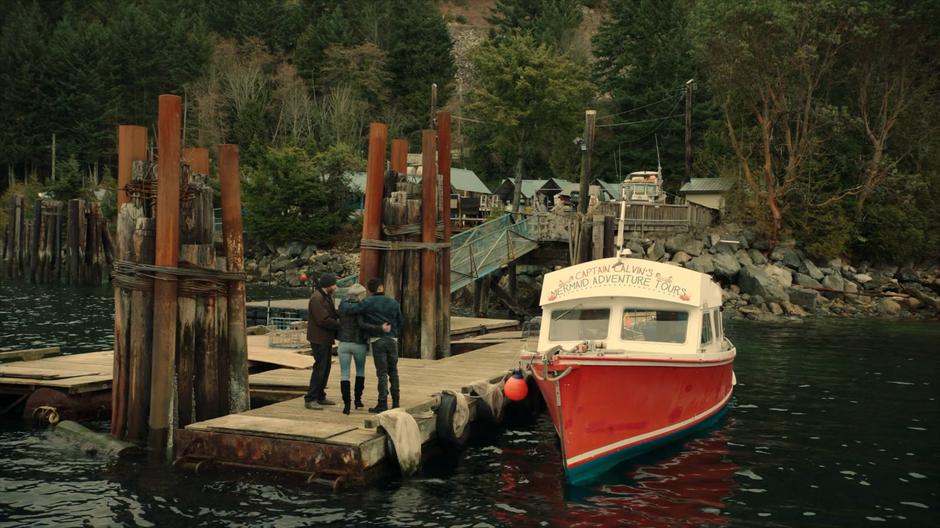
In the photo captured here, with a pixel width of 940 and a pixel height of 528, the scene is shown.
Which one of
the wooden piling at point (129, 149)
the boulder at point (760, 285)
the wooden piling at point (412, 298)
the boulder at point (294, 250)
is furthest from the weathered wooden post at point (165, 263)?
the boulder at point (294, 250)

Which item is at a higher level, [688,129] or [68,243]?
[688,129]

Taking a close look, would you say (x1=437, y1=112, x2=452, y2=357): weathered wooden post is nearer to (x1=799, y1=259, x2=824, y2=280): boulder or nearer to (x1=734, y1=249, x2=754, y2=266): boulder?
(x1=734, y1=249, x2=754, y2=266): boulder

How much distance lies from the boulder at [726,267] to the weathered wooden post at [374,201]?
2945cm

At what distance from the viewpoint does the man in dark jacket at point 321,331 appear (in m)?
13.9

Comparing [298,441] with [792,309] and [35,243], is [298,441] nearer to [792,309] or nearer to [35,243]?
[792,309]

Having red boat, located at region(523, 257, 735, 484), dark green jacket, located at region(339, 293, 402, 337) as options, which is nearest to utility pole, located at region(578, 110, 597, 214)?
red boat, located at region(523, 257, 735, 484)

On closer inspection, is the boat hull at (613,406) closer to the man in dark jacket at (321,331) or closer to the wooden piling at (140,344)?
the man in dark jacket at (321,331)

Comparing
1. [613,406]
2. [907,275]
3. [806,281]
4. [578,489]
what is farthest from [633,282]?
[907,275]

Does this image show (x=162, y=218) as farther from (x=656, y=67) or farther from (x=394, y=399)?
(x=656, y=67)

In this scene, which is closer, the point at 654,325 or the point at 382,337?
the point at 382,337

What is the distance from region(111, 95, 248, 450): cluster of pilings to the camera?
→ 13219mm

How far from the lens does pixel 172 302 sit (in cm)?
1324

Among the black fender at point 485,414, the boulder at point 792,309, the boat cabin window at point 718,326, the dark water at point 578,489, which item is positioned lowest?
the dark water at point 578,489

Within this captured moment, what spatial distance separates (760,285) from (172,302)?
3550 centimetres
